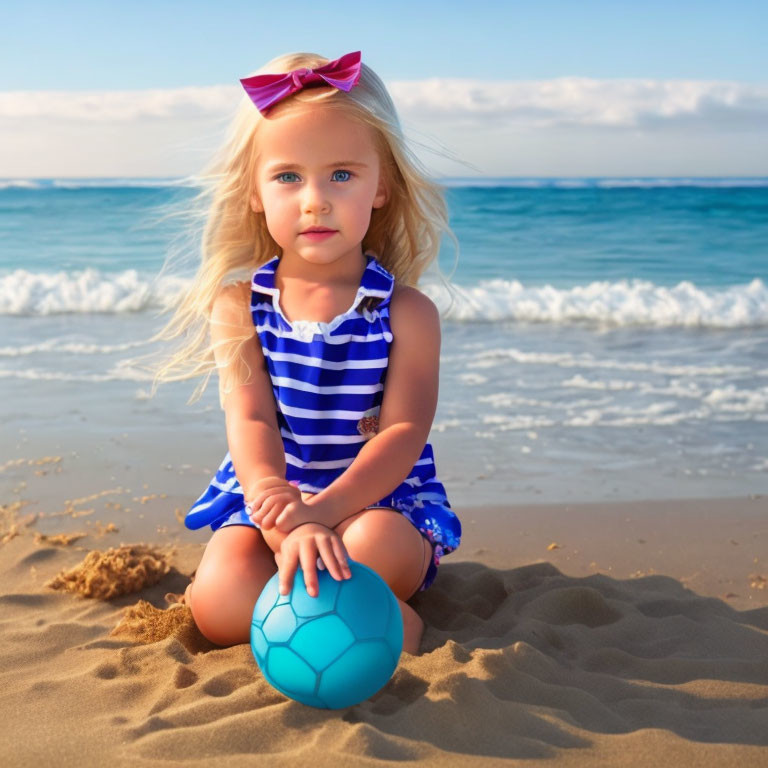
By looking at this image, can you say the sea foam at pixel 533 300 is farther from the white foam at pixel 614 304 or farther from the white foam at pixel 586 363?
the white foam at pixel 586 363

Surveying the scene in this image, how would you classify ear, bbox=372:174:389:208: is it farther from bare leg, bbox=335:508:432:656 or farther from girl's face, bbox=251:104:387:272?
bare leg, bbox=335:508:432:656

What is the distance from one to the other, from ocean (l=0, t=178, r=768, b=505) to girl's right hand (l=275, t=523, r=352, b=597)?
1116 millimetres

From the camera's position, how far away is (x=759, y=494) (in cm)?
468

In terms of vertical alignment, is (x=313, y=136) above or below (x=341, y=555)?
above

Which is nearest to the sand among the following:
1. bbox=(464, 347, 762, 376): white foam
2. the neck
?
the neck

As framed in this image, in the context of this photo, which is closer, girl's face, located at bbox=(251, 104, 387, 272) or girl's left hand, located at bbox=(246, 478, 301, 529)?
girl's left hand, located at bbox=(246, 478, 301, 529)

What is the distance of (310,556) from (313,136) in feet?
4.24

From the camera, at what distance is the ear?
3.36 metres

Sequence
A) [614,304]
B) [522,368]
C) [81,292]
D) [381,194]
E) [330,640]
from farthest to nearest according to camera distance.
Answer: [81,292] → [614,304] → [522,368] → [381,194] → [330,640]

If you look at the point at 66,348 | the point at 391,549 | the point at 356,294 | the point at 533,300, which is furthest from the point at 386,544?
the point at 533,300

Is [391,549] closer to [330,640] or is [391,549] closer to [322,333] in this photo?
[330,640]

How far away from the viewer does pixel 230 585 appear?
303 centimetres

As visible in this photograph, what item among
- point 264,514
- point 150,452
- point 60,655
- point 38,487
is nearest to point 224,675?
point 264,514

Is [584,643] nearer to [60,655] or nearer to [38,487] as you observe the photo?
[60,655]
